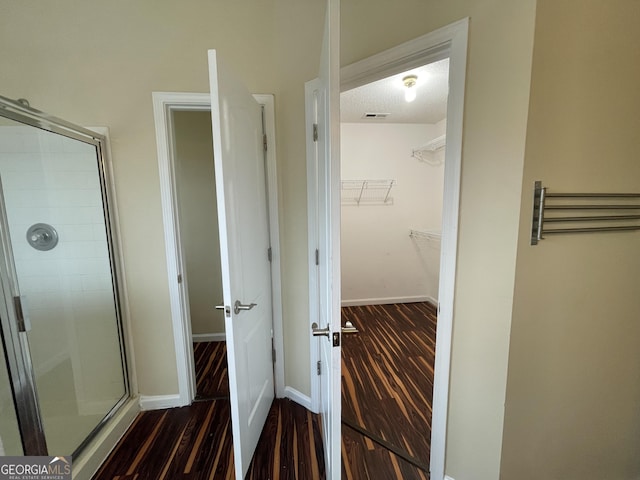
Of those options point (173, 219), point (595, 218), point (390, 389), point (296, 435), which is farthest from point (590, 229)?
point (173, 219)

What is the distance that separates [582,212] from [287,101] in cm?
159

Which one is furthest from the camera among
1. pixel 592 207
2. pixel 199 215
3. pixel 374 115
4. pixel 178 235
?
pixel 374 115

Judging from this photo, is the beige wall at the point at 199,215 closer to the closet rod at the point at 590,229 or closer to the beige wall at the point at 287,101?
the beige wall at the point at 287,101

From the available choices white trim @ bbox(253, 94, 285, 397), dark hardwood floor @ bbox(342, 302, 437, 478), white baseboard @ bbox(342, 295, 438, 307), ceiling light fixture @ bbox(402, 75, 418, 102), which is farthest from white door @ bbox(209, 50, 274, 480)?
white baseboard @ bbox(342, 295, 438, 307)

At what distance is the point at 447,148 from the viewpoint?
1.12 metres

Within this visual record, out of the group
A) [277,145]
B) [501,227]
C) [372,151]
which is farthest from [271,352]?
[372,151]

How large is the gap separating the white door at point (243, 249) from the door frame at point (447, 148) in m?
0.69

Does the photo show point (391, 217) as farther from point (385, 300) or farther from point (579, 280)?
point (579, 280)

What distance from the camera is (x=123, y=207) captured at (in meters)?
1.62

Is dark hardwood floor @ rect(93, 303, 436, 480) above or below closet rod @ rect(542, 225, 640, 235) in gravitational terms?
below

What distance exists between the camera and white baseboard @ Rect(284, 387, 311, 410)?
174cm

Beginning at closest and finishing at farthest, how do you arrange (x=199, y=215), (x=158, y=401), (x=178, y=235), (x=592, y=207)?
(x=592, y=207), (x=178, y=235), (x=158, y=401), (x=199, y=215)

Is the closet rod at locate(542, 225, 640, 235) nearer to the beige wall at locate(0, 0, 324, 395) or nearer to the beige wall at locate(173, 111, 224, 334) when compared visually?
the beige wall at locate(0, 0, 324, 395)

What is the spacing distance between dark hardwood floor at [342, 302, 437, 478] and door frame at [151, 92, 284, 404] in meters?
0.60
